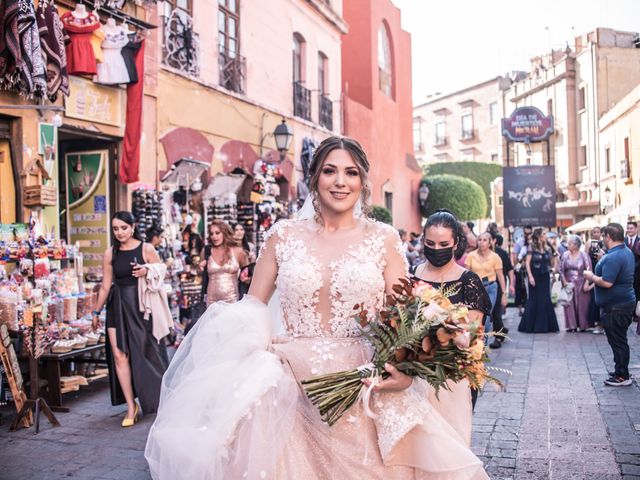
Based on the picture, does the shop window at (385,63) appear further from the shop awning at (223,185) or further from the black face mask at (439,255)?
the black face mask at (439,255)

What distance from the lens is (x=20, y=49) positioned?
8.15 meters

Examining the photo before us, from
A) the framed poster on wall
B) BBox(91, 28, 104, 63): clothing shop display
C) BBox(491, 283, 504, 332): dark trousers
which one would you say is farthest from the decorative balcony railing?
BBox(491, 283, 504, 332): dark trousers

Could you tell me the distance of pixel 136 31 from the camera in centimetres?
1088

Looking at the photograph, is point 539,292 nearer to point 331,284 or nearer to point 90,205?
point 90,205

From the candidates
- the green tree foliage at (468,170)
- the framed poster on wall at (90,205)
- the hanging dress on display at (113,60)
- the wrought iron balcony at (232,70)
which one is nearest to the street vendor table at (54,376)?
the framed poster on wall at (90,205)

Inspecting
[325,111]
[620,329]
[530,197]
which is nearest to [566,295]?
[620,329]

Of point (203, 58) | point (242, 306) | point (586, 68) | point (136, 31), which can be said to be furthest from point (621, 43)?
point (242, 306)

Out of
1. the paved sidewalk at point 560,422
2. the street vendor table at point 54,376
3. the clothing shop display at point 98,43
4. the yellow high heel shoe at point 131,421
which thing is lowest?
the paved sidewalk at point 560,422

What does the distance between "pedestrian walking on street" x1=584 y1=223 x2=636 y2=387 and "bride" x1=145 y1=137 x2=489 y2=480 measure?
5704 mm

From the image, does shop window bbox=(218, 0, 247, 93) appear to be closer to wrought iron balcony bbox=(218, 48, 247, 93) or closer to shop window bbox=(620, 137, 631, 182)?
wrought iron balcony bbox=(218, 48, 247, 93)

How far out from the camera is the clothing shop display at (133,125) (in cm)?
1052

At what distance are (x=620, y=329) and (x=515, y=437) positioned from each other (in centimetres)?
264

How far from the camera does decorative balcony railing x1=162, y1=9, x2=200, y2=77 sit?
40.9ft

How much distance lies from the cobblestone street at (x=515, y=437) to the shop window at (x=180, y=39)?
6.42m
